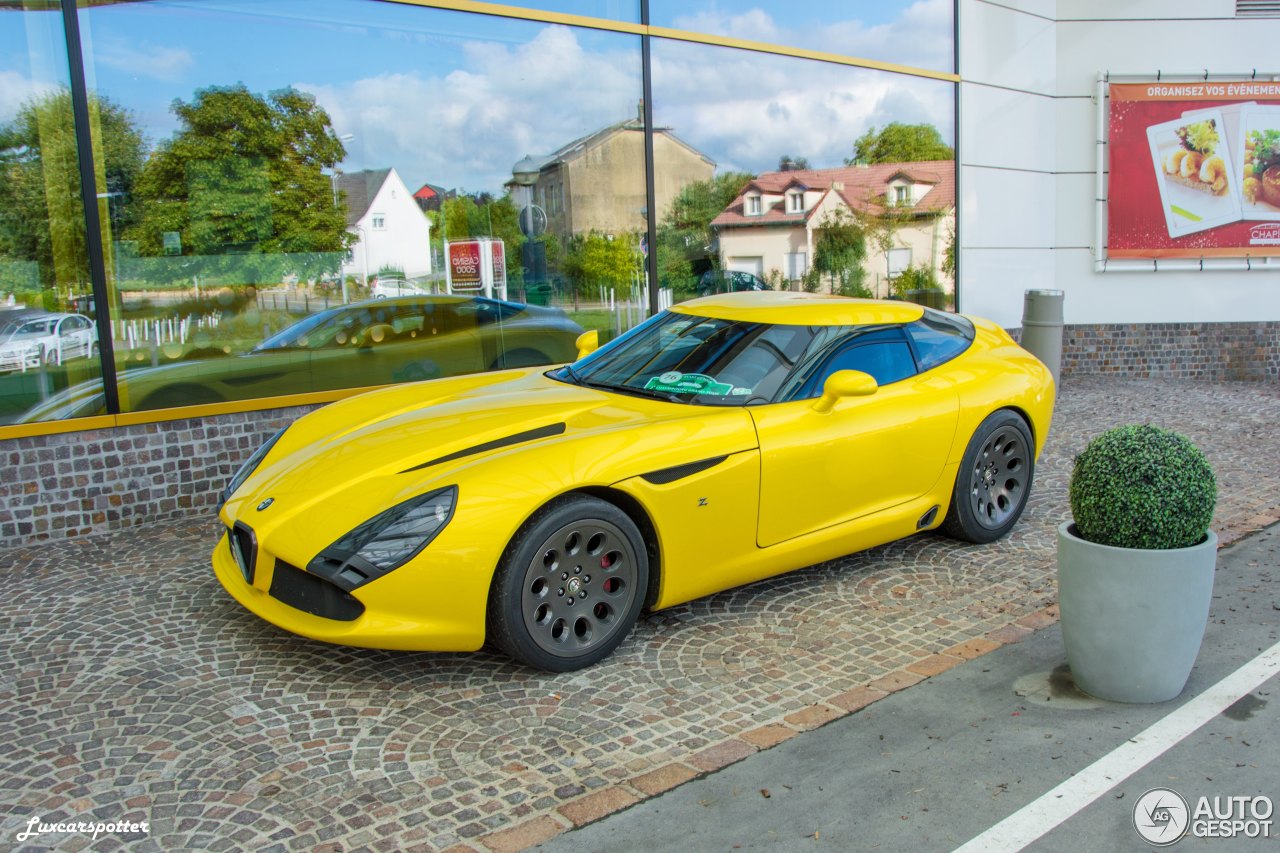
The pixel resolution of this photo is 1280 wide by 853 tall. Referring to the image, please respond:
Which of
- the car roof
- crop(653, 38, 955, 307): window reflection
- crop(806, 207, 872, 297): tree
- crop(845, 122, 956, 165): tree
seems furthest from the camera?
crop(845, 122, 956, 165): tree

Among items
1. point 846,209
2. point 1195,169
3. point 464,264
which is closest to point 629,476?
point 464,264

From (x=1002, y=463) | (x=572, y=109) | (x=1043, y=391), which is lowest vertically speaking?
(x=1002, y=463)

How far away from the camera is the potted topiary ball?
369 centimetres

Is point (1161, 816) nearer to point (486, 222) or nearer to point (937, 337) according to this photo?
point (937, 337)

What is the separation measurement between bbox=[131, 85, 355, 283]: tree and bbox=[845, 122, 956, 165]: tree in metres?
6.08

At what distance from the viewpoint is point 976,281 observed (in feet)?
41.5

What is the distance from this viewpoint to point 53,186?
21.8 feet

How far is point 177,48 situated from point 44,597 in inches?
154

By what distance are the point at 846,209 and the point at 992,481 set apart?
632cm

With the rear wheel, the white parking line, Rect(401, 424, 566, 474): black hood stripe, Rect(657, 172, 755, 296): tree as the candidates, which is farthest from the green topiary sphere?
Rect(657, 172, 755, 296): tree

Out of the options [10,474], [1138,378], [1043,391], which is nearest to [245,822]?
[10,474]

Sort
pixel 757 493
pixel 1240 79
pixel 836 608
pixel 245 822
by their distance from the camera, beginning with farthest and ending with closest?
pixel 1240 79
pixel 836 608
pixel 757 493
pixel 245 822

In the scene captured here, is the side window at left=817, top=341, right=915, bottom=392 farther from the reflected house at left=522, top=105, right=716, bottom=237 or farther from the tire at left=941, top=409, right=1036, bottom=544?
the reflected house at left=522, top=105, right=716, bottom=237

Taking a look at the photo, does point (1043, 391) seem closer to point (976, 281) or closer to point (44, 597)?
point (44, 597)
